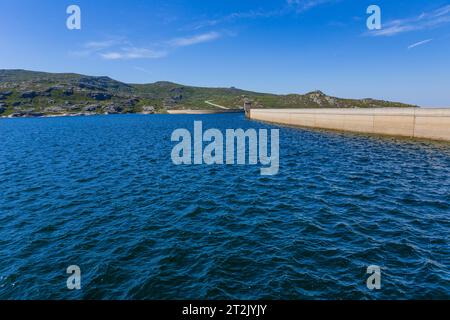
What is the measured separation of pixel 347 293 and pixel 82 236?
721 inches

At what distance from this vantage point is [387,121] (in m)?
74.8

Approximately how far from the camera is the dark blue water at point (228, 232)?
15086 mm

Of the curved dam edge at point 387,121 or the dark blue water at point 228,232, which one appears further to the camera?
the curved dam edge at point 387,121

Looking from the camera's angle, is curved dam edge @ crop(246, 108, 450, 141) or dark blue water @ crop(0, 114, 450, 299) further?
curved dam edge @ crop(246, 108, 450, 141)

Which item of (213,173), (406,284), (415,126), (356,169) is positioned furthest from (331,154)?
(406,284)

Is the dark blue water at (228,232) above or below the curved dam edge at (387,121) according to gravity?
below

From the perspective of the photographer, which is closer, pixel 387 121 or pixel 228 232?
pixel 228 232

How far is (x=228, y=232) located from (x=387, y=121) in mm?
70484

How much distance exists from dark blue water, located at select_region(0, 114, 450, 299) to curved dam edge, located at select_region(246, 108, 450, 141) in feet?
86.4

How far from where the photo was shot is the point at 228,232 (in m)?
21.6

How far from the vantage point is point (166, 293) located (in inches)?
571

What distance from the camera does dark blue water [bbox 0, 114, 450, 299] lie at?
594 inches

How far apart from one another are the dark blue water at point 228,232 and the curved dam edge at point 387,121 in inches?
1037

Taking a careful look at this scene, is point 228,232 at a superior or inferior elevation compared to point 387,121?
inferior
